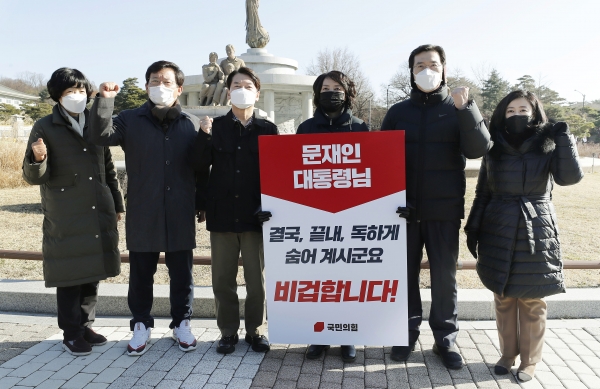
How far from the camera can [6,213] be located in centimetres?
934

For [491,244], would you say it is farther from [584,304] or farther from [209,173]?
[209,173]

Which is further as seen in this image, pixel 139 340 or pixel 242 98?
pixel 139 340

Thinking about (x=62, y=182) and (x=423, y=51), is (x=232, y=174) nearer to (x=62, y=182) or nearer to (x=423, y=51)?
(x=62, y=182)

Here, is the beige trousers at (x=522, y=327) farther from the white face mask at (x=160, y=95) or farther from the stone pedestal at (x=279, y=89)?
the stone pedestal at (x=279, y=89)

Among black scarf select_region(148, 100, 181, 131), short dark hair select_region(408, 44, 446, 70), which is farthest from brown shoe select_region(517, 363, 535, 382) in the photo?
black scarf select_region(148, 100, 181, 131)

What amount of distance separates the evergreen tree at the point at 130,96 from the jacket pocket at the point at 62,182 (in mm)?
35228

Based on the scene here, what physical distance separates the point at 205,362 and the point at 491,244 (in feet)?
7.57

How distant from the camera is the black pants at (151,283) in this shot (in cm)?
381

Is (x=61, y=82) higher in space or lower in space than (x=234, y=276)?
higher

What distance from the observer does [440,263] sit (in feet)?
11.5

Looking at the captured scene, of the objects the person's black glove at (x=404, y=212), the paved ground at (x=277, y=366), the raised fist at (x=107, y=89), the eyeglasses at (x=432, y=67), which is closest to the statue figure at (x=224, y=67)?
the raised fist at (x=107, y=89)

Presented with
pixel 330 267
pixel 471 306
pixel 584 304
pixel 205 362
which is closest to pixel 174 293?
pixel 205 362

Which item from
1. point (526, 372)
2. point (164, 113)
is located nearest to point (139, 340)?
point (164, 113)

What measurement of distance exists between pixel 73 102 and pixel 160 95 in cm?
69
